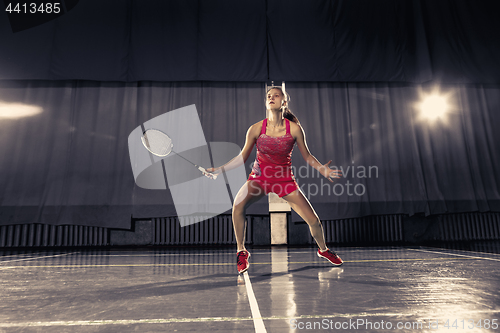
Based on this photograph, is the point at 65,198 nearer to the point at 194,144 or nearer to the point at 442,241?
the point at 194,144

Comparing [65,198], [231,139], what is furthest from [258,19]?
[65,198]

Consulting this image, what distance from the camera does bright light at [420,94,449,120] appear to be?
5922mm

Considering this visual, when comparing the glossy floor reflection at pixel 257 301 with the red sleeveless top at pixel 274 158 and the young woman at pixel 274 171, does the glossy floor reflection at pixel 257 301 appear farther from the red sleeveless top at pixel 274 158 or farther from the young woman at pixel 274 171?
the red sleeveless top at pixel 274 158

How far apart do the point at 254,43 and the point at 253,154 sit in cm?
194

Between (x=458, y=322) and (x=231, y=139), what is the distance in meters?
4.78

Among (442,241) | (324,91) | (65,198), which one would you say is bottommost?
(442,241)

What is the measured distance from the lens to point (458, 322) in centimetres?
104

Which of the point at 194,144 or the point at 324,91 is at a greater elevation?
the point at 324,91

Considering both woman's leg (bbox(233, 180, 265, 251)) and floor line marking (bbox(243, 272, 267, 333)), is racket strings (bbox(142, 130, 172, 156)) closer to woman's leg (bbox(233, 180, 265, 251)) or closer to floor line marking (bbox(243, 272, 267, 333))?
woman's leg (bbox(233, 180, 265, 251))

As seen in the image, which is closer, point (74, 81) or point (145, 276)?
point (145, 276)

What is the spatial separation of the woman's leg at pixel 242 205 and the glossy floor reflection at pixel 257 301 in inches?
10.8

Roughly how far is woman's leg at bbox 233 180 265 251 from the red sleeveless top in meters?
0.09

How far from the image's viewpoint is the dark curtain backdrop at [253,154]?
5.25m

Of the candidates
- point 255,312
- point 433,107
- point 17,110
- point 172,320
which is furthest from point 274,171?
point 17,110
